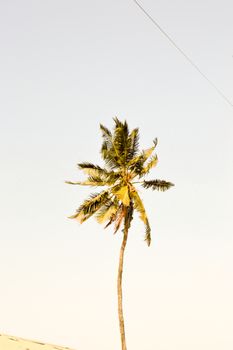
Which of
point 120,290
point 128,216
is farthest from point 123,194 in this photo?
point 120,290

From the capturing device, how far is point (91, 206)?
2239cm

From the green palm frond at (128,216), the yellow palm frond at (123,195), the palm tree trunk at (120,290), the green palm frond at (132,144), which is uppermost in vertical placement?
the green palm frond at (132,144)

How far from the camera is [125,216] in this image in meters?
22.1

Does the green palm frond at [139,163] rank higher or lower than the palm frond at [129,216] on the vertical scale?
higher

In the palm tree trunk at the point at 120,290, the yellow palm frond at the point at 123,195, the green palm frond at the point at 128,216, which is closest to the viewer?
the palm tree trunk at the point at 120,290

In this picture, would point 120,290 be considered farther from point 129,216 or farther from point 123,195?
point 123,195

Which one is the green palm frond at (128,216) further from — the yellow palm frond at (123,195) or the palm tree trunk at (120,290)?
the yellow palm frond at (123,195)

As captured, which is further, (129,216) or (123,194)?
(129,216)

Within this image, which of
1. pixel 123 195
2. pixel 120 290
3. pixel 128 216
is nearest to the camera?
pixel 120 290

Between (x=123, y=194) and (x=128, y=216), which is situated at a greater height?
(x=123, y=194)

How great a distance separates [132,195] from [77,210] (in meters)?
3.14

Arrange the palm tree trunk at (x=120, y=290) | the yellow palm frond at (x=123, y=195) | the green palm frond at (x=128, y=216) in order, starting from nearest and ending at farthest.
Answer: the palm tree trunk at (x=120, y=290) → the yellow palm frond at (x=123, y=195) → the green palm frond at (x=128, y=216)

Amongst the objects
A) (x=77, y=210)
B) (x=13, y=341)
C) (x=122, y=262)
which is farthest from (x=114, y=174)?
Answer: (x=13, y=341)

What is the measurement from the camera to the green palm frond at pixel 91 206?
72.7ft
